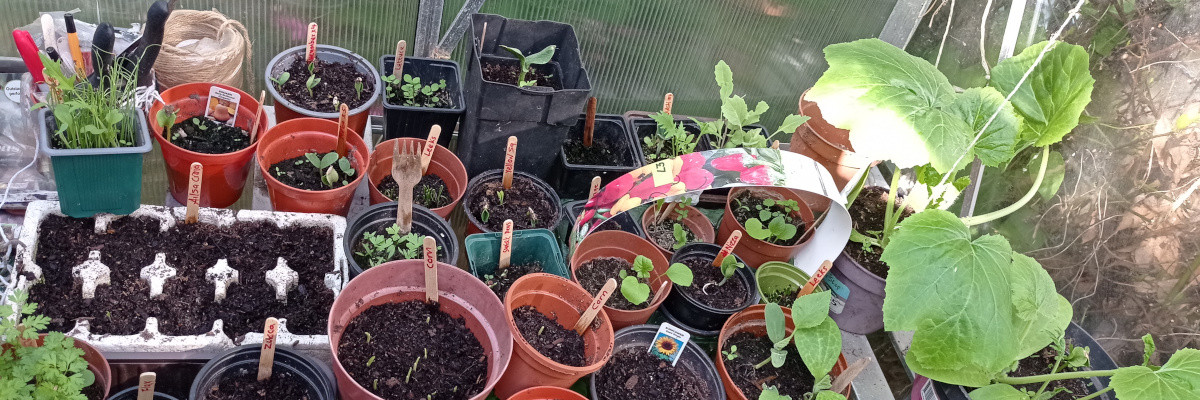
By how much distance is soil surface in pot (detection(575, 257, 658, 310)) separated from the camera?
7.00 feet

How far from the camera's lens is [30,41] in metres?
1.81

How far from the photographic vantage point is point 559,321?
1969 millimetres

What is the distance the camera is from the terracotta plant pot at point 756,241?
2361 mm

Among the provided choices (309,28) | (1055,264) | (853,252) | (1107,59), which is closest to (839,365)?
(853,252)

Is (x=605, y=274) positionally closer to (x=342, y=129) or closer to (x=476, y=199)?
(x=476, y=199)

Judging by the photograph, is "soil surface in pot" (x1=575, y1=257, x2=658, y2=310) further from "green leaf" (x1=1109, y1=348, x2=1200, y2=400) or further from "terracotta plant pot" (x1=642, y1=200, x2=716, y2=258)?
"green leaf" (x1=1109, y1=348, x2=1200, y2=400)

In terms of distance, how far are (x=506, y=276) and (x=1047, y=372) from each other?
1.53 meters

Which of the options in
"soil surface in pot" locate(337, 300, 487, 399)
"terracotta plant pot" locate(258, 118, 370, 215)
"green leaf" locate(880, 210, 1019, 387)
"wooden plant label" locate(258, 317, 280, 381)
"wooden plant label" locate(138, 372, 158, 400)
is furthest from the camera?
"terracotta plant pot" locate(258, 118, 370, 215)

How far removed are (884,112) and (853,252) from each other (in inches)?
21.1

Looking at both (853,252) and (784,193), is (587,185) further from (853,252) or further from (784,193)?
(853,252)

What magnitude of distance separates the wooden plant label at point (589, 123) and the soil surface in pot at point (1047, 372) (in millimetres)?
1423

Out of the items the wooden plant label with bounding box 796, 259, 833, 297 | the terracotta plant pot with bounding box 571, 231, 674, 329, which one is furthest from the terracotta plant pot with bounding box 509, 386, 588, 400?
the wooden plant label with bounding box 796, 259, 833, 297

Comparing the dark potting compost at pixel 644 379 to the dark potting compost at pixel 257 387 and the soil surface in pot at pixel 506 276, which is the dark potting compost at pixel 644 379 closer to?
the soil surface in pot at pixel 506 276

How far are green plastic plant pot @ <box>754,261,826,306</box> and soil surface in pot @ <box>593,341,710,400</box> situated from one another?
0.45m
